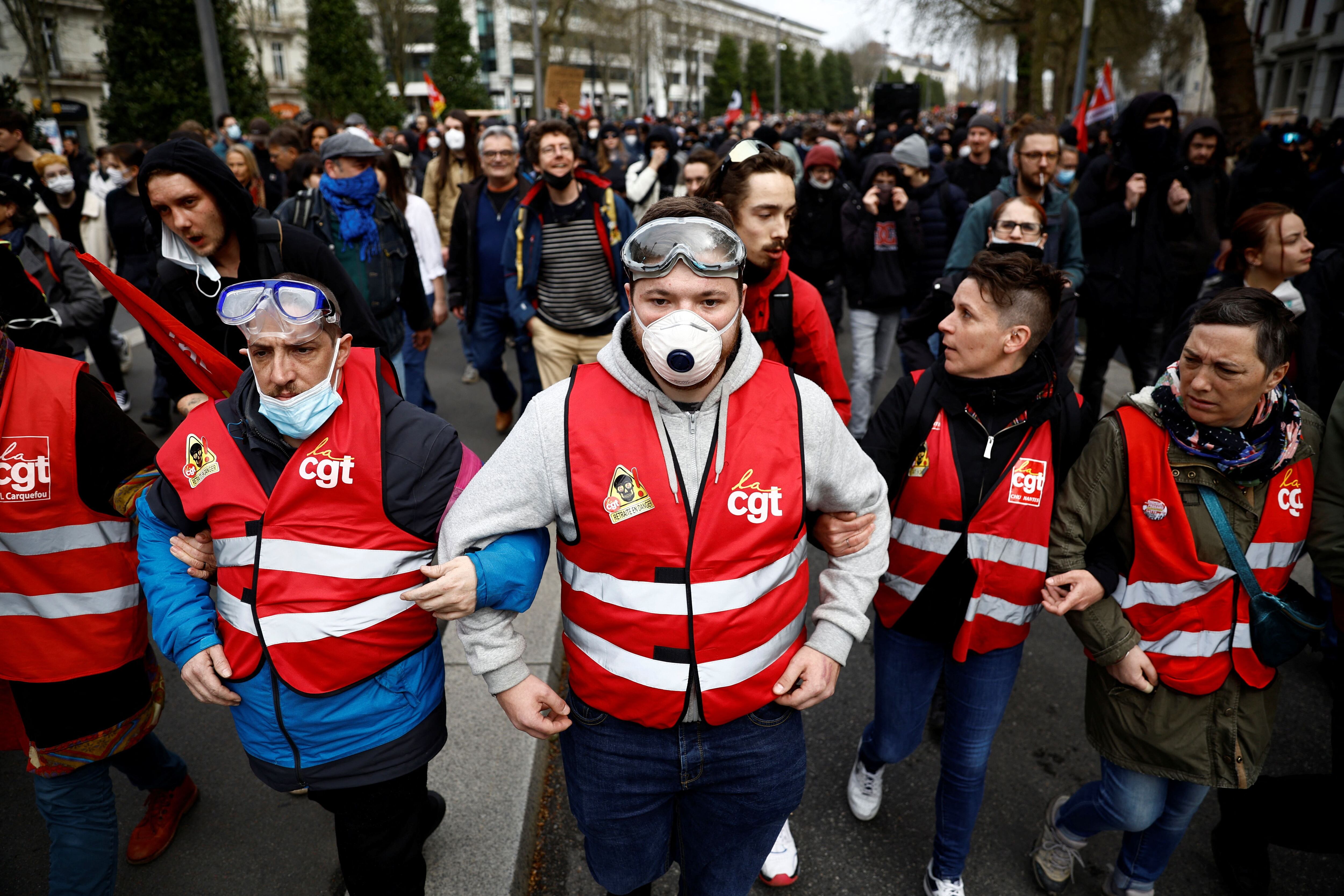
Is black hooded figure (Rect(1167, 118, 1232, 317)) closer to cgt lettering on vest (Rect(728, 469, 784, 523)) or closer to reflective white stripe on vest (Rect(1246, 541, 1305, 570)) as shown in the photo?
reflective white stripe on vest (Rect(1246, 541, 1305, 570))

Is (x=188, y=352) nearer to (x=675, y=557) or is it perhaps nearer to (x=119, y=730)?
(x=119, y=730)

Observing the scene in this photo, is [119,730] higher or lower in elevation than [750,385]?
lower

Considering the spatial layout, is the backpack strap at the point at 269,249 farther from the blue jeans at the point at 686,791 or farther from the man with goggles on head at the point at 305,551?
the blue jeans at the point at 686,791

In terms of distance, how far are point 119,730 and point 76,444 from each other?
2.85ft

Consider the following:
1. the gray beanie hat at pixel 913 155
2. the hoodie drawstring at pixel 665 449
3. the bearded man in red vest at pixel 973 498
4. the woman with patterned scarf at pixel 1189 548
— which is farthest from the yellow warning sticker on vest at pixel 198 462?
the gray beanie hat at pixel 913 155

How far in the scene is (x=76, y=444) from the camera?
2295mm

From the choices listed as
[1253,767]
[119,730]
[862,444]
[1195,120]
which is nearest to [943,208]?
[1195,120]

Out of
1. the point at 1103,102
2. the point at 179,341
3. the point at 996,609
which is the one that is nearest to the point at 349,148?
the point at 179,341

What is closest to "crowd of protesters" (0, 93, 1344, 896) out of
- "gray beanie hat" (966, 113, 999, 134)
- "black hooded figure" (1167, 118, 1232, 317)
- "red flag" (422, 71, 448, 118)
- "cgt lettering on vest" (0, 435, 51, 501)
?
"cgt lettering on vest" (0, 435, 51, 501)

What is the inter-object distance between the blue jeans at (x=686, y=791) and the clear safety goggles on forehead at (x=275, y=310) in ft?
3.67

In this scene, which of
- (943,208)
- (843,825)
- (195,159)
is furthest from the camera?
(943,208)

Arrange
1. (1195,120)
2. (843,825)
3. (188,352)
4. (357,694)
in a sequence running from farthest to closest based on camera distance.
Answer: (1195,120) < (843,825) < (188,352) < (357,694)

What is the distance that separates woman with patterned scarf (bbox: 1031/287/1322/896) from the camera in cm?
224

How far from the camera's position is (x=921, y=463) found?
8.12 feet
